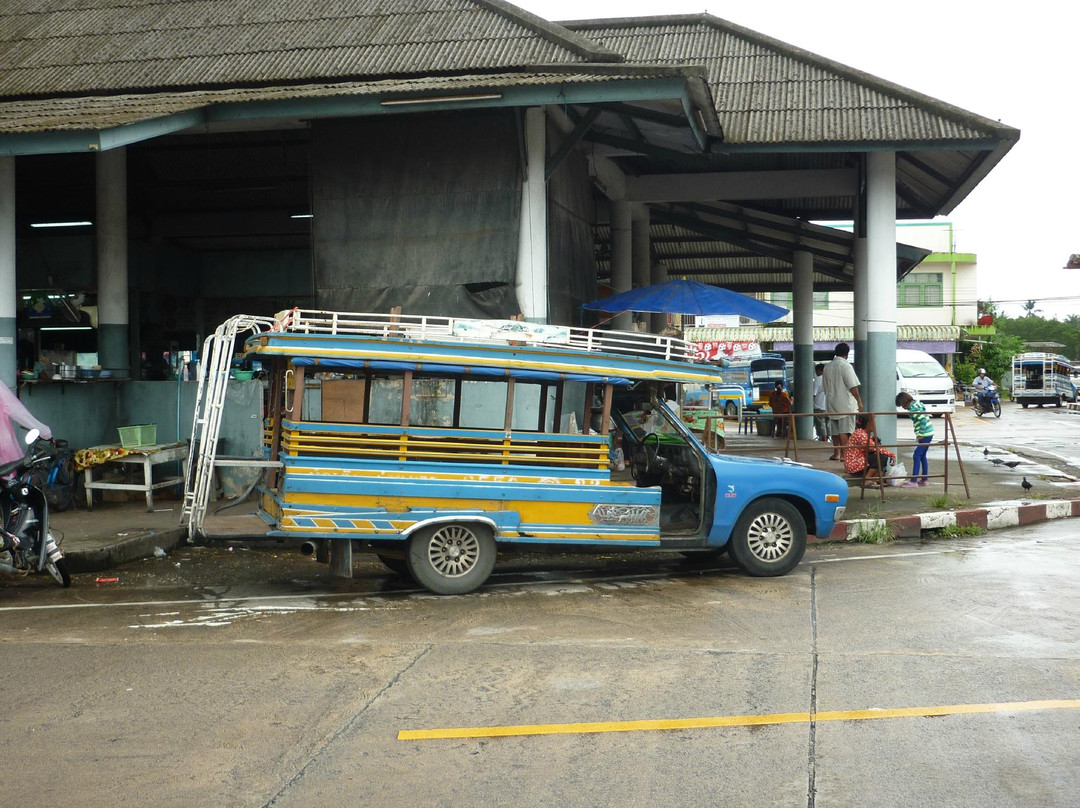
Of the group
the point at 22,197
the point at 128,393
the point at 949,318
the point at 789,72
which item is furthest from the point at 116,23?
the point at 949,318

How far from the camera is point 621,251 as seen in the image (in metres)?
20.4

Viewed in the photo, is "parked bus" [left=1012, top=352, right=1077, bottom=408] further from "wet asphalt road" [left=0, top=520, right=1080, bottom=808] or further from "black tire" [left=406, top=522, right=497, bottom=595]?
"black tire" [left=406, top=522, right=497, bottom=595]

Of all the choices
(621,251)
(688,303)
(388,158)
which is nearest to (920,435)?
(688,303)

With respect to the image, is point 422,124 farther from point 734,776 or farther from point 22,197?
point 734,776

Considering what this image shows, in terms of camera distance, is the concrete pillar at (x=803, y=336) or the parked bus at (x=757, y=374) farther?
the parked bus at (x=757, y=374)

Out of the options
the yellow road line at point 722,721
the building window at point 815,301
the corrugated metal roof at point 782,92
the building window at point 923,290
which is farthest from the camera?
the building window at point 923,290

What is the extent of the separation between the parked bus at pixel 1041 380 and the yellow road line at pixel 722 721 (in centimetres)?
4602

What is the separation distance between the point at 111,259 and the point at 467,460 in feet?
29.5

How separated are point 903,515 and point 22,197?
1514cm

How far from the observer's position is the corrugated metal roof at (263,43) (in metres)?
13.7

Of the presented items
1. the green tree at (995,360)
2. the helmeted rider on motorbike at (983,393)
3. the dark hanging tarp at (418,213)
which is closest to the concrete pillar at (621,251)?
the dark hanging tarp at (418,213)

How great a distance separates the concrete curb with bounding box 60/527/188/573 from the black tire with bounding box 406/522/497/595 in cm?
341

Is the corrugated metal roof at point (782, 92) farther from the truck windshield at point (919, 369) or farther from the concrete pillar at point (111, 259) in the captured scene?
the truck windshield at point (919, 369)

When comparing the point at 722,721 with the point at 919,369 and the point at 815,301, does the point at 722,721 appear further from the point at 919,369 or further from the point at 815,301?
the point at 815,301
